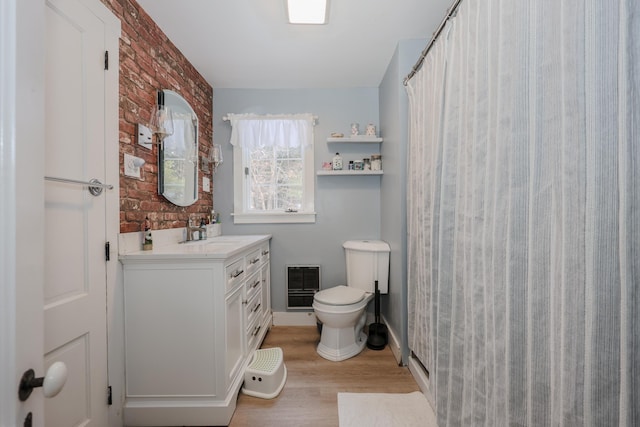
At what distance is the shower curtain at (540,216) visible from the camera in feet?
2.00

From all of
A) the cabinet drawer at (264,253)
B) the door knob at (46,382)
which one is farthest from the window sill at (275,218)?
the door knob at (46,382)


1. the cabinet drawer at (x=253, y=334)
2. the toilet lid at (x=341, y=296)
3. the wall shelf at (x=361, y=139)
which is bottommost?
the cabinet drawer at (x=253, y=334)

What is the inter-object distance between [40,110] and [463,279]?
1441 millimetres

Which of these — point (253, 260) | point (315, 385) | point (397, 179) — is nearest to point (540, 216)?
point (397, 179)

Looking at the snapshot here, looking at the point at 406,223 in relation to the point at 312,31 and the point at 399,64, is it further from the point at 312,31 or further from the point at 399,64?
the point at 312,31

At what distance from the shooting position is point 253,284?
2.11m

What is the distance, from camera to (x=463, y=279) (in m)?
1.17

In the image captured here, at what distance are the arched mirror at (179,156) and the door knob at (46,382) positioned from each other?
1.53 metres

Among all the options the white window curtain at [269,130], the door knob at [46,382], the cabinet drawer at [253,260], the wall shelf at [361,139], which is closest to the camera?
the door knob at [46,382]

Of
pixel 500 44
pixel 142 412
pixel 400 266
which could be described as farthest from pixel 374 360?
pixel 500 44

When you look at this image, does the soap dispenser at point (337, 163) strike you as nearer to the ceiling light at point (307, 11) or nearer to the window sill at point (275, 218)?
the window sill at point (275, 218)

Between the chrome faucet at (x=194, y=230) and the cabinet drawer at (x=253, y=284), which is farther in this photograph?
the chrome faucet at (x=194, y=230)

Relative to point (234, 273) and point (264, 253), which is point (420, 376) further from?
point (264, 253)

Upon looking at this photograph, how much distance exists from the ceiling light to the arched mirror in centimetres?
102
